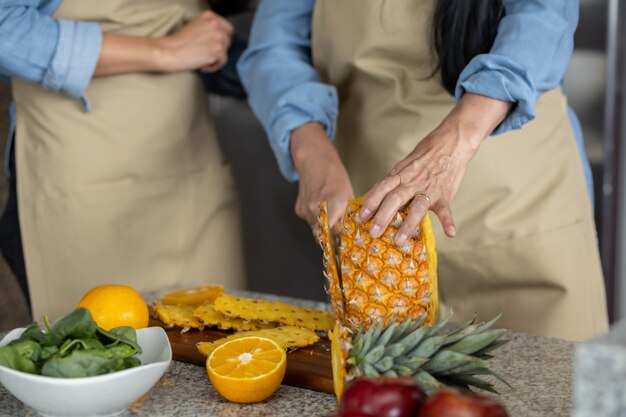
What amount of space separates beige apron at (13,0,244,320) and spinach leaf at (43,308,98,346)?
2.63 feet

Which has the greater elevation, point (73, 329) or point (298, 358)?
point (73, 329)

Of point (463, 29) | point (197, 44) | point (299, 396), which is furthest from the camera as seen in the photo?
point (197, 44)

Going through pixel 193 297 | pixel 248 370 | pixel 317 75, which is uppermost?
pixel 317 75

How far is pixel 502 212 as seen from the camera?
157 cm

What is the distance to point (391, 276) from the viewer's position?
→ 1093mm

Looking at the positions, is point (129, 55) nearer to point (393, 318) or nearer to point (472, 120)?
point (472, 120)

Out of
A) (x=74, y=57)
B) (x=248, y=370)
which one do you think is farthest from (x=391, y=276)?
(x=74, y=57)

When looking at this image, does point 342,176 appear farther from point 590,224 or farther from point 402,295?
point 590,224

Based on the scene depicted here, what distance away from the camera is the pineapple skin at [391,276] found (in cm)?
109

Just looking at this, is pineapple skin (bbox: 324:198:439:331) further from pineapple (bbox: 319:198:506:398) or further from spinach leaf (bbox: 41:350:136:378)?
spinach leaf (bbox: 41:350:136:378)

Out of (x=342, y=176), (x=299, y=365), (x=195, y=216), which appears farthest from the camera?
(x=195, y=216)

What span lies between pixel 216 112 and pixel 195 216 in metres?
0.42

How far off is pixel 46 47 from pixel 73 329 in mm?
781

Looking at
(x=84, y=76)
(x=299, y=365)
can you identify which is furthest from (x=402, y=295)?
(x=84, y=76)
